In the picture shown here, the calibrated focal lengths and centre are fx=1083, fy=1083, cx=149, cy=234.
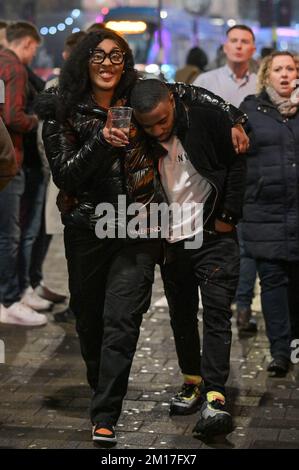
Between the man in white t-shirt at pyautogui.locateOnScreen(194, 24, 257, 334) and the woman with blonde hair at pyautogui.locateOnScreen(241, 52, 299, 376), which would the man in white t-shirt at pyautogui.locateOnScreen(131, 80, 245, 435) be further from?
the man in white t-shirt at pyautogui.locateOnScreen(194, 24, 257, 334)

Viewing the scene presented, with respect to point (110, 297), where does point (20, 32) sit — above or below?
above

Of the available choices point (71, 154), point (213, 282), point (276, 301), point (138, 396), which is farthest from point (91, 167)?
point (276, 301)

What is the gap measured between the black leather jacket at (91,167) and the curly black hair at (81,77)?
58mm

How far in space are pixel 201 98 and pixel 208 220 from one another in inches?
26.6

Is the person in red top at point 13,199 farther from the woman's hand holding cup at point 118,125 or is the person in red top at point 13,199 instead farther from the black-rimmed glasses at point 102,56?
the woman's hand holding cup at point 118,125

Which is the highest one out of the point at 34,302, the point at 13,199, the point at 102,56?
the point at 102,56

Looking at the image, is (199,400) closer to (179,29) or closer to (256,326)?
(256,326)

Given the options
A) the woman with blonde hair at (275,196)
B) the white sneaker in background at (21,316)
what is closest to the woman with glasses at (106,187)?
the woman with blonde hair at (275,196)

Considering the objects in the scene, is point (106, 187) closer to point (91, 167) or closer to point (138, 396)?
point (91, 167)

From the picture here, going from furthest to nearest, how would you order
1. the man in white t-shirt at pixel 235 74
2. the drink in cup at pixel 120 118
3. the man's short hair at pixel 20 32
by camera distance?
the man in white t-shirt at pixel 235 74 → the man's short hair at pixel 20 32 → the drink in cup at pixel 120 118

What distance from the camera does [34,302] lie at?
9.27m

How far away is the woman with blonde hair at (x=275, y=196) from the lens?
284 inches

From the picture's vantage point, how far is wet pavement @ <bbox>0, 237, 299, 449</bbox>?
5.75 m

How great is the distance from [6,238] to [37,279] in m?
1.03
